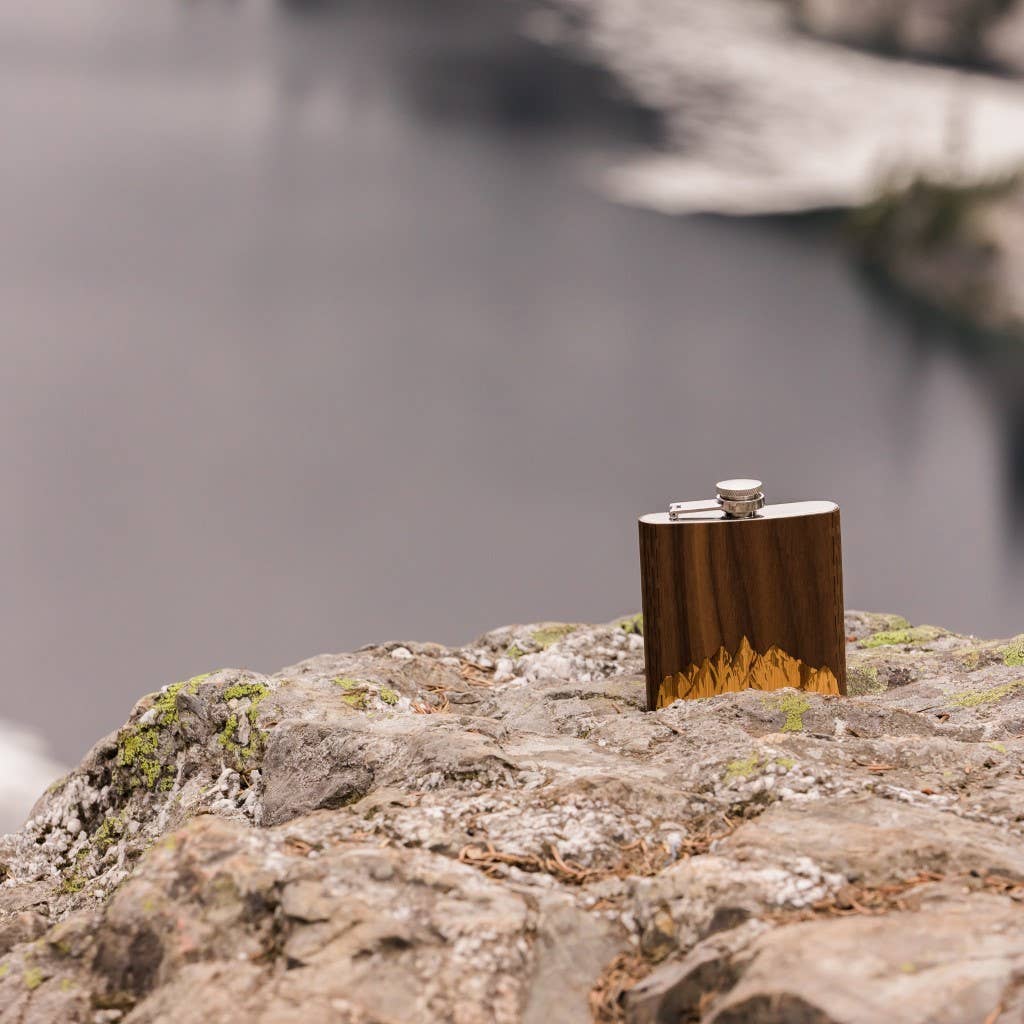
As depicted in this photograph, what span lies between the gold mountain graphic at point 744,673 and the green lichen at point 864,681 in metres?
0.26

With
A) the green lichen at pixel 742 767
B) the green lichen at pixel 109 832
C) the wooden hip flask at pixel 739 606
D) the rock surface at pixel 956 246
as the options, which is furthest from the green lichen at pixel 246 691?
the rock surface at pixel 956 246

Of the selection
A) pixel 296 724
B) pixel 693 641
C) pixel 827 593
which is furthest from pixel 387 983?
pixel 827 593

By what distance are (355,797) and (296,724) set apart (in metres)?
0.25

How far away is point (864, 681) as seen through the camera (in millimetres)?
2621

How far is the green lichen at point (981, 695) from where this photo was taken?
2.29 meters

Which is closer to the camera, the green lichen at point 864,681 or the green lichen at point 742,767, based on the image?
the green lichen at point 742,767

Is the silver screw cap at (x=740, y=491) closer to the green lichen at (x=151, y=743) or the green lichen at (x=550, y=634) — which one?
the green lichen at (x=550, y=634)

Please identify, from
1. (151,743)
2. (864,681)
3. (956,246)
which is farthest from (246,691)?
(956,246)

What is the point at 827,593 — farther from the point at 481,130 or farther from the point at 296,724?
the point at 481,130

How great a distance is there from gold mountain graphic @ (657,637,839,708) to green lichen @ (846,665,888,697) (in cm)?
26

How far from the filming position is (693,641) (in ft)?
7.80

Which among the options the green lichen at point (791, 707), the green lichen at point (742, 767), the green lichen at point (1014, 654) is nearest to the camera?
the green lichen at point (742, 767)

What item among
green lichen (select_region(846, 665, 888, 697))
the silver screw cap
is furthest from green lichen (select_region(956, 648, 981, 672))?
the silver screw cap

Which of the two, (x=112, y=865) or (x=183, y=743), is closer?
(x=112, y=865)
